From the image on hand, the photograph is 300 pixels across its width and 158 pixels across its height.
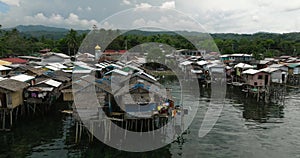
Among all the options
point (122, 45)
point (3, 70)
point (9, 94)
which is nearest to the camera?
point (9, 94)

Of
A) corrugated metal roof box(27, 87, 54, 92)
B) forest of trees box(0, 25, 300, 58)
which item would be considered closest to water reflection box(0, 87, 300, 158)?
corrugated metal roof box(27, 87, 54, 92)

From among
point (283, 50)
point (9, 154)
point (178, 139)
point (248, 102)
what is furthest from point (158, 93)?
point (283, 50)

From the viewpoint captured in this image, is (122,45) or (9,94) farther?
(122,45)

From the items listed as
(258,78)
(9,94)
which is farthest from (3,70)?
(258,78)

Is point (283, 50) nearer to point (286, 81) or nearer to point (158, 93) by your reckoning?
point (286, 81)

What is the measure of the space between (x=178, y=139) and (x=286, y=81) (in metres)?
29.3

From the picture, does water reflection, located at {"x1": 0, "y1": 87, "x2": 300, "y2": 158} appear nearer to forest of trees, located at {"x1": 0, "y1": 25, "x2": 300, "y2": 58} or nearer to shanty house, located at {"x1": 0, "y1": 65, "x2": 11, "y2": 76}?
shanty house, located at {"x1": 0, "y1": 65, "x2": 11, "y2": 76}

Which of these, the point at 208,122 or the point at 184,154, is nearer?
the point at 184,154

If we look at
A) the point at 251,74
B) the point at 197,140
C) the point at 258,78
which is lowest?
the point at 197,140

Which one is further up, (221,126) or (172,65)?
(172,65)

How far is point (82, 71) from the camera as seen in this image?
103 ft

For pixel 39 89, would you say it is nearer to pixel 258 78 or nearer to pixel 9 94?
pixel 9 94

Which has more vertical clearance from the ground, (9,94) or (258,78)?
(258,78)

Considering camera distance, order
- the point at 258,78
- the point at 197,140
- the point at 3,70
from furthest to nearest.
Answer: the point at 258,78, the point at 3,70, the point at 197,140
